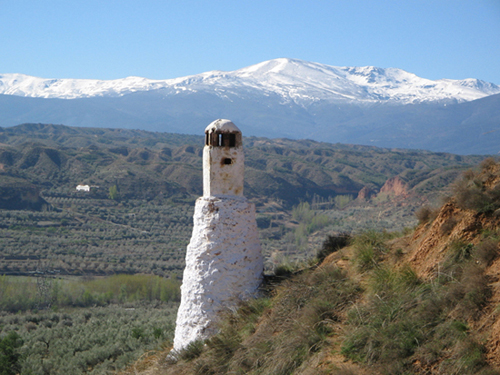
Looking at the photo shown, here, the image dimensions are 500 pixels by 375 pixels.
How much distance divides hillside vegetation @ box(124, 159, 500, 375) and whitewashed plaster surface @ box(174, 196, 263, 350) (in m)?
0.41

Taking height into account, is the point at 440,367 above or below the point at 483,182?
below

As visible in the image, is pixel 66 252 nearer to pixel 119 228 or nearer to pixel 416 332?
pixel 119 228

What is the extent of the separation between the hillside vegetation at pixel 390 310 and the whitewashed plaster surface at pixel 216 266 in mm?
405

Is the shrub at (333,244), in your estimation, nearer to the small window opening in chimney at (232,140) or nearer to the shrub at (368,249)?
the shrub at (368,249)

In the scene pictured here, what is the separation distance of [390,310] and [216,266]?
12.0ft

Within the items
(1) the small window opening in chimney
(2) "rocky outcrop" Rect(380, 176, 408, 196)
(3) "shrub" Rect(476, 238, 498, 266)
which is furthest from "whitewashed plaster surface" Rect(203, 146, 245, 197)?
(2) "rocky outcrop" Rect(380, 176, 408, 196)

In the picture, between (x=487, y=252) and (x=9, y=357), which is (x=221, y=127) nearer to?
(x=487, y=252)

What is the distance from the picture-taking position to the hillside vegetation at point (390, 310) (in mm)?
5930

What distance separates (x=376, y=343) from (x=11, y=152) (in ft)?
326

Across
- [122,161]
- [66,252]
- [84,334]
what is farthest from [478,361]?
[122,161]

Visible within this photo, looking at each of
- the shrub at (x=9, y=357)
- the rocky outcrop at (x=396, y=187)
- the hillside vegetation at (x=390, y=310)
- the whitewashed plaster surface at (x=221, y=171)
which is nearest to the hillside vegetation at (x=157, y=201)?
the rocky outcrop at (x=396, y=187)

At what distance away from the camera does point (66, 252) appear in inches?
1938

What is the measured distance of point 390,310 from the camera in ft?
22.3

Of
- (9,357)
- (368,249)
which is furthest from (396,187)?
(368,249)
